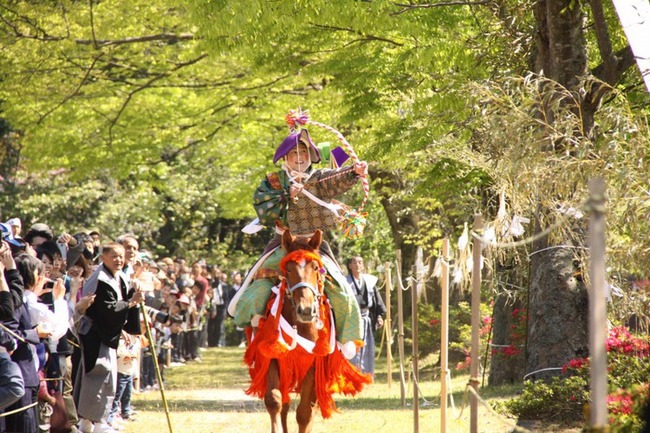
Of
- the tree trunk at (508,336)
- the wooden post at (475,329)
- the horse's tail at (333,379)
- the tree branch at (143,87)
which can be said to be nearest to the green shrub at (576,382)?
the horse's tail at (333,379)

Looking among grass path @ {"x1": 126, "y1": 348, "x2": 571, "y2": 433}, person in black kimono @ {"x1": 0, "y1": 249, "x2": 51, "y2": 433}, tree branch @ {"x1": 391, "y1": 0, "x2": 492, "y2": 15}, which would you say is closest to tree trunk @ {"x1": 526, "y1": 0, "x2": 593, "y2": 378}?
grass path @ {"x1": 126, "y1": 348, "x2": 571, "y2": 433}

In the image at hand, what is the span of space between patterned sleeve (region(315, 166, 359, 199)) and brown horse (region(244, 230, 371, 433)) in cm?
77

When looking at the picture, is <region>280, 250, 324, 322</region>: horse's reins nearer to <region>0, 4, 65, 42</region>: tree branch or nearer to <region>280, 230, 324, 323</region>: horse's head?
<region>280, 230, 324, 323</region>: horse's head

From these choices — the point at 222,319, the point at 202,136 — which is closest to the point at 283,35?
the point at 202,136

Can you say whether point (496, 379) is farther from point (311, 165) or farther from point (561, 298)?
point (311, 165)

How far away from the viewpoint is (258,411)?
1385cm

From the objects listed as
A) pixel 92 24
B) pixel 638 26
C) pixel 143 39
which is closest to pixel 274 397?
pixel 638 26

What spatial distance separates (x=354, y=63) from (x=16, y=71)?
25.8 ft

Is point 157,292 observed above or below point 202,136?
below

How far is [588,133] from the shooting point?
9977mm

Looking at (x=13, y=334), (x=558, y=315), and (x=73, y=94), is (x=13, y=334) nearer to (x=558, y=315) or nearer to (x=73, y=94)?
(x=558, y=315)

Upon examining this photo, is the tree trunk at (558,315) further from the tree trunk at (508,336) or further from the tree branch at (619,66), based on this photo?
the tree trunk at (508,336)

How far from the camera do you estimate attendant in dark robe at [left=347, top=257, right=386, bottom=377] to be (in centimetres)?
1745

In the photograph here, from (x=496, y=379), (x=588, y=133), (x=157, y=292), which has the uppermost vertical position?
(x=588, y=133)
